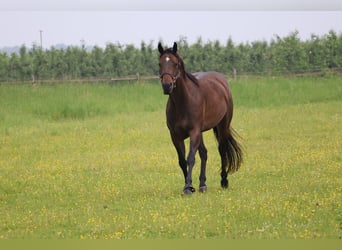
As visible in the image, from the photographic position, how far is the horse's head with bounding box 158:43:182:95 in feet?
35.0

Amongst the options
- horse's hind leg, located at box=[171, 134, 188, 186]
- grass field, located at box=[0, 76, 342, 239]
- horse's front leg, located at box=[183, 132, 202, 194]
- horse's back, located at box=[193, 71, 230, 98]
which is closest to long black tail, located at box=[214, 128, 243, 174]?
grass field, located at box=[0, 76, 342, 239]

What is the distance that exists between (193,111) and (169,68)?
1.11 m

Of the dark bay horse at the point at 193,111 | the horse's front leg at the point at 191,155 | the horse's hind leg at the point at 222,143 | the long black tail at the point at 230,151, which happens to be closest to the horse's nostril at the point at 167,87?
the dark bay horse at the point at 193,111

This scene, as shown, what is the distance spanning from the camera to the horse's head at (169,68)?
10.7 metres

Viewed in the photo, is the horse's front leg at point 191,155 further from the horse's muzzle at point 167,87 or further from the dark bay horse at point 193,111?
the horse's muzzle at point 167,87

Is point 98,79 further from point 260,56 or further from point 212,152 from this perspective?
point 212,152

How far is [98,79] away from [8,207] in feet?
90.6

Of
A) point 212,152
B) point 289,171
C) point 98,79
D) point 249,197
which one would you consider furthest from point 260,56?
point 249,197

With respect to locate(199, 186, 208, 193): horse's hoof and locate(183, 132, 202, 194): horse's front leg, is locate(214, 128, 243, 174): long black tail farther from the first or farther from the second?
locate(183, 132, 202, 194): horse's front leg

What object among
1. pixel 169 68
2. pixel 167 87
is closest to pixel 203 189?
pixel 167 87

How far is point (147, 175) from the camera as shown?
14.6 m

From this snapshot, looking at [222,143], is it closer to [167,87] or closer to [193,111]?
[193,111]

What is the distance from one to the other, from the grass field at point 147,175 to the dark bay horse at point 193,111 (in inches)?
22.6

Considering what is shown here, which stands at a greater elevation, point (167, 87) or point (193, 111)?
point (167, 87)
